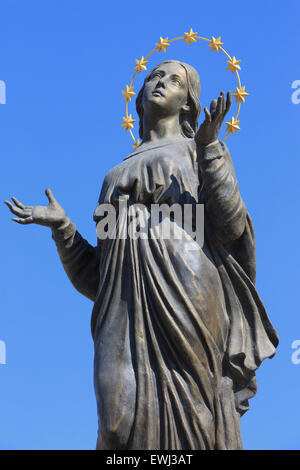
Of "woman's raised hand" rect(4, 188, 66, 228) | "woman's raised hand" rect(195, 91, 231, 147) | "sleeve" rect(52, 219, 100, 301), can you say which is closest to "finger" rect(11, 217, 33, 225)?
"woman's raised hand" rect(4, 188, 66, 228)

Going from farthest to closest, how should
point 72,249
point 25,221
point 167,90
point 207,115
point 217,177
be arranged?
point 167,90 → point 72,249 → point 25,221 → point 217,177 → point 207,115

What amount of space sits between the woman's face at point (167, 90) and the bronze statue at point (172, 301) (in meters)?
0.02

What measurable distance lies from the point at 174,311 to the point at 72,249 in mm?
1698

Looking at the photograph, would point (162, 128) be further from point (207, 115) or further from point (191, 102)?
point (207, 115)

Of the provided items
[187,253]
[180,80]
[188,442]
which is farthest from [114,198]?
[188,442]

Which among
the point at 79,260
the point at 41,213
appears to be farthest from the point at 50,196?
the point at 79,260

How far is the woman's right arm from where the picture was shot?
948 centimetres

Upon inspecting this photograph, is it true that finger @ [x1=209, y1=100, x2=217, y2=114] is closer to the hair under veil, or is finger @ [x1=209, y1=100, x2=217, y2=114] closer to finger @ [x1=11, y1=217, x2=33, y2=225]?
the hair under veil

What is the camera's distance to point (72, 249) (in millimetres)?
9648

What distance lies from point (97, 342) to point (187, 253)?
1.16 metres

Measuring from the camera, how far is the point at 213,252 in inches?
358

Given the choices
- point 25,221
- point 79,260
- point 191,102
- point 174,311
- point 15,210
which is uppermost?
point 191,102

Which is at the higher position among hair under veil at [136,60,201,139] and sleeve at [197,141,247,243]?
hair under veil at [136,60,201,139]
